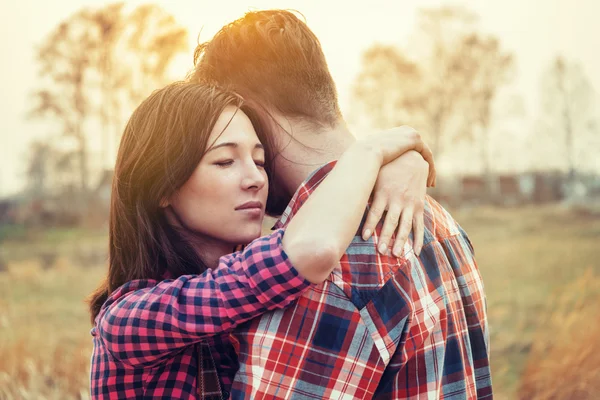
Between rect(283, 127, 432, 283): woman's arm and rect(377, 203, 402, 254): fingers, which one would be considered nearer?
rect(283, 127, 432, 283): woman's arm

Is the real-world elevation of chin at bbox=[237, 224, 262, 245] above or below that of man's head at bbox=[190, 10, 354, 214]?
below

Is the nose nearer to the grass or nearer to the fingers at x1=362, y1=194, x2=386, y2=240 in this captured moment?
the fingers at x1=362, y1=194, x2=386, y2=240

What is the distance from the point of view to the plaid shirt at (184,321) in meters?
1.43

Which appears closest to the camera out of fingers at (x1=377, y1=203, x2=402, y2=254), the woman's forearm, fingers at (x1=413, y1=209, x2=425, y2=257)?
the woman's forearm

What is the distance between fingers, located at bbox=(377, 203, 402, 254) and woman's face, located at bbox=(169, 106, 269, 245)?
44 centimetres

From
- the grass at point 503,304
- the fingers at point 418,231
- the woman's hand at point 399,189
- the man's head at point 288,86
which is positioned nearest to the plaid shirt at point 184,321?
the woman's hand at point 399,189

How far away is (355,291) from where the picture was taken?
1448mm

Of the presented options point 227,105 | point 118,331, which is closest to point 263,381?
point 118,331

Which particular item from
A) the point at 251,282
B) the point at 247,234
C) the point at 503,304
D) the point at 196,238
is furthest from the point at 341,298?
the point at 503,304

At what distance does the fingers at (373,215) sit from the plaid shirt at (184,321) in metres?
0.21

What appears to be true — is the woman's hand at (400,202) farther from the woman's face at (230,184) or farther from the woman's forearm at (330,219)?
the woman's face at (230,184)

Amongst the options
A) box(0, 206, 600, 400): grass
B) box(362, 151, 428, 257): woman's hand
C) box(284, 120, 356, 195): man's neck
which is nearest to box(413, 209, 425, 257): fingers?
box(362, 151, 428, 257): woman's hand

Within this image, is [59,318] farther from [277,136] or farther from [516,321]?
[277,136]

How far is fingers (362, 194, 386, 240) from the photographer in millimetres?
1522
